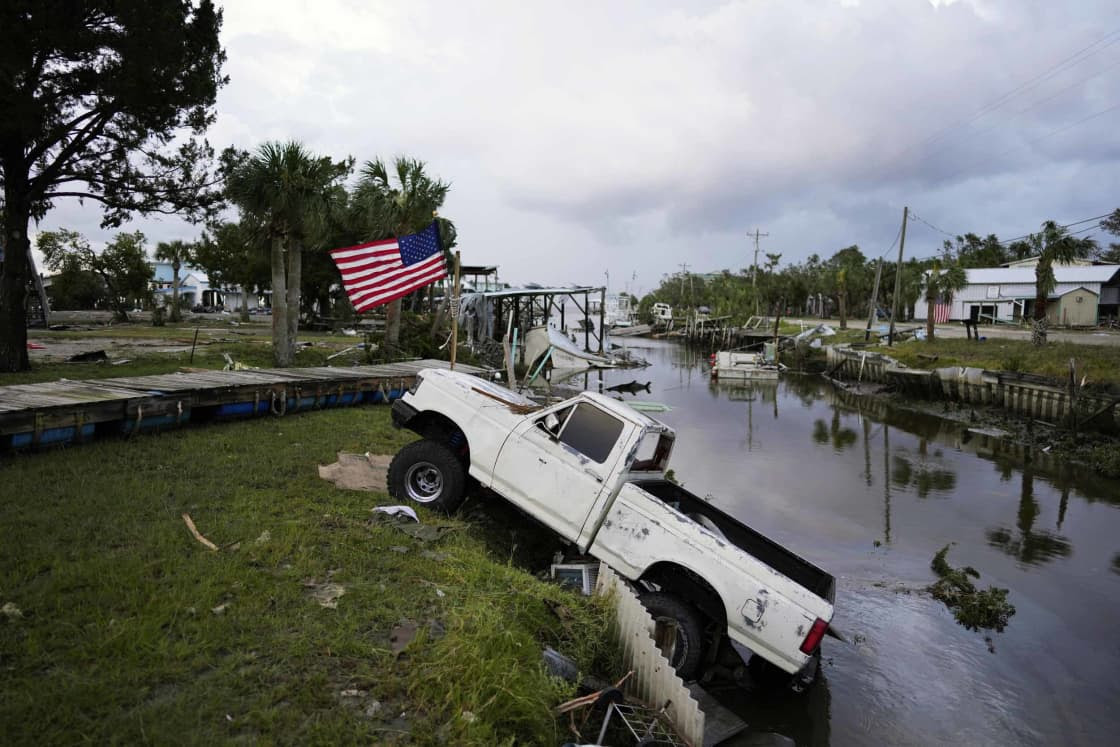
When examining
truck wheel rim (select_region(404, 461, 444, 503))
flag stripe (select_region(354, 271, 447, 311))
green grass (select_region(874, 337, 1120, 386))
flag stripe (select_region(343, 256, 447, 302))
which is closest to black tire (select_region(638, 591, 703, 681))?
truck wheel rim (select_region(404, 461, 444, 503))

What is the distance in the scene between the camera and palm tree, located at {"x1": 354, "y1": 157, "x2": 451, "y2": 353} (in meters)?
23.5

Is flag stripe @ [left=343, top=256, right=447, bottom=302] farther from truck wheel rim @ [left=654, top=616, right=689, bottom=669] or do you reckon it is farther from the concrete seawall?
the concrete seawall

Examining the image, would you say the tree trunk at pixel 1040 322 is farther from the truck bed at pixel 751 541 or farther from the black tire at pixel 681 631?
the black tire at pixel 681 631

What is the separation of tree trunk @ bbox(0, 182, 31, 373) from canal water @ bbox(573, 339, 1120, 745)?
16.9 meters

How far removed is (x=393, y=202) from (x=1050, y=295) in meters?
49.9

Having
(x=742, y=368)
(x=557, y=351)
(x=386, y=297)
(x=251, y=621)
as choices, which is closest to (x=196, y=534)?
(x=251, y=621)

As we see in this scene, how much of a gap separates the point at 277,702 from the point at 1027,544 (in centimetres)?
1390

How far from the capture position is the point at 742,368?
134 feet

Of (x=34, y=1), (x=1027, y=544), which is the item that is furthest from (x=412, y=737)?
(x=34, y=1)

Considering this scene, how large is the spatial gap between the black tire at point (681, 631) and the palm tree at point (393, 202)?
62.2 feet

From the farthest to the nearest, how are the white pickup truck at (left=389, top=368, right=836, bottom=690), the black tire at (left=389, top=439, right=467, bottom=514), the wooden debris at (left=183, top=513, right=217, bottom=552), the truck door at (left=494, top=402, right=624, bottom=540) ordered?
→ the black tire at (left=389, top=439, right=467, bottom=514) → the truck door at (left=494, top=402, right=624, bottom=540) → the wooden debris at (left=183, top=513, right=217, bottom=552) → the white pickup truck at (left=389, top=368, right=836, bottom=690)

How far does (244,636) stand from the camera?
446 centimetres

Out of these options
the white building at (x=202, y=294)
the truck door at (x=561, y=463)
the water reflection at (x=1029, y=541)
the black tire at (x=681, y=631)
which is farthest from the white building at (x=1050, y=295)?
the white building at (x=202, y=294)

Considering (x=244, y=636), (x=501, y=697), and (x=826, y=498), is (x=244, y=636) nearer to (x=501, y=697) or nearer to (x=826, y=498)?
(x=501, y=697)
